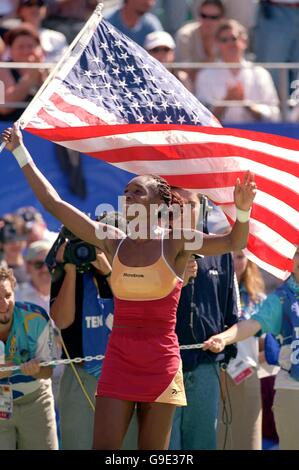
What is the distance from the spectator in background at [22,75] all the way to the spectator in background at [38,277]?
1935 mm

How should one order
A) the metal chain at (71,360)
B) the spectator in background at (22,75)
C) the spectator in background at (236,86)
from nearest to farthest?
the metal chain at (71,360) → the spectator in background at (22,75) → the spectator in background at (236,86)

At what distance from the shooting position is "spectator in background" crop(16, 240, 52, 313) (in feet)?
33.7

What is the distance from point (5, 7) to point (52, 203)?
241 inches

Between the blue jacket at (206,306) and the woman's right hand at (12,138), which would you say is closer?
the woman's right hand at (12,138)

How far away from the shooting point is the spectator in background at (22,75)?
39.0 ft

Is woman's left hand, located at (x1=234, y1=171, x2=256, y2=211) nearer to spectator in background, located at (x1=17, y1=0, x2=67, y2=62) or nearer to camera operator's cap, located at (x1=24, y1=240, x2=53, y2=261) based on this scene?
camera operator's cap, located at (x1=24, y1=240, x2=53, y2=261)

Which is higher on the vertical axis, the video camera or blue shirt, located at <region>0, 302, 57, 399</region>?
the video camera

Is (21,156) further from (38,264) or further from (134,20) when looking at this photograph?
(134,20)

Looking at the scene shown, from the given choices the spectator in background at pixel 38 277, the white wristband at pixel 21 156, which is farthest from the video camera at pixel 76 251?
the spectator in background at pixel 38 277

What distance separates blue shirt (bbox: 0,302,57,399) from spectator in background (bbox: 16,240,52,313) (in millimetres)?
1495

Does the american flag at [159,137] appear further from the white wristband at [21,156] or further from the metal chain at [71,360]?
the metal chain at [71,360]

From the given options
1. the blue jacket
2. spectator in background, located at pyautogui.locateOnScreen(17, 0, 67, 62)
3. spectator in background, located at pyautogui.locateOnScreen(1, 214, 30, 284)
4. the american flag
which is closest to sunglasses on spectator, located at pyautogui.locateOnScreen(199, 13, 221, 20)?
spectator in background, located at pyautogui.locateOnScreen(17, 0, 67, 62)

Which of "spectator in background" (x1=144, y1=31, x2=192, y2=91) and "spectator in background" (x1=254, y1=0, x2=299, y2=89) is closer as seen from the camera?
"spectator in background" (x1=144, y1=31, x2=192, y2=91)
